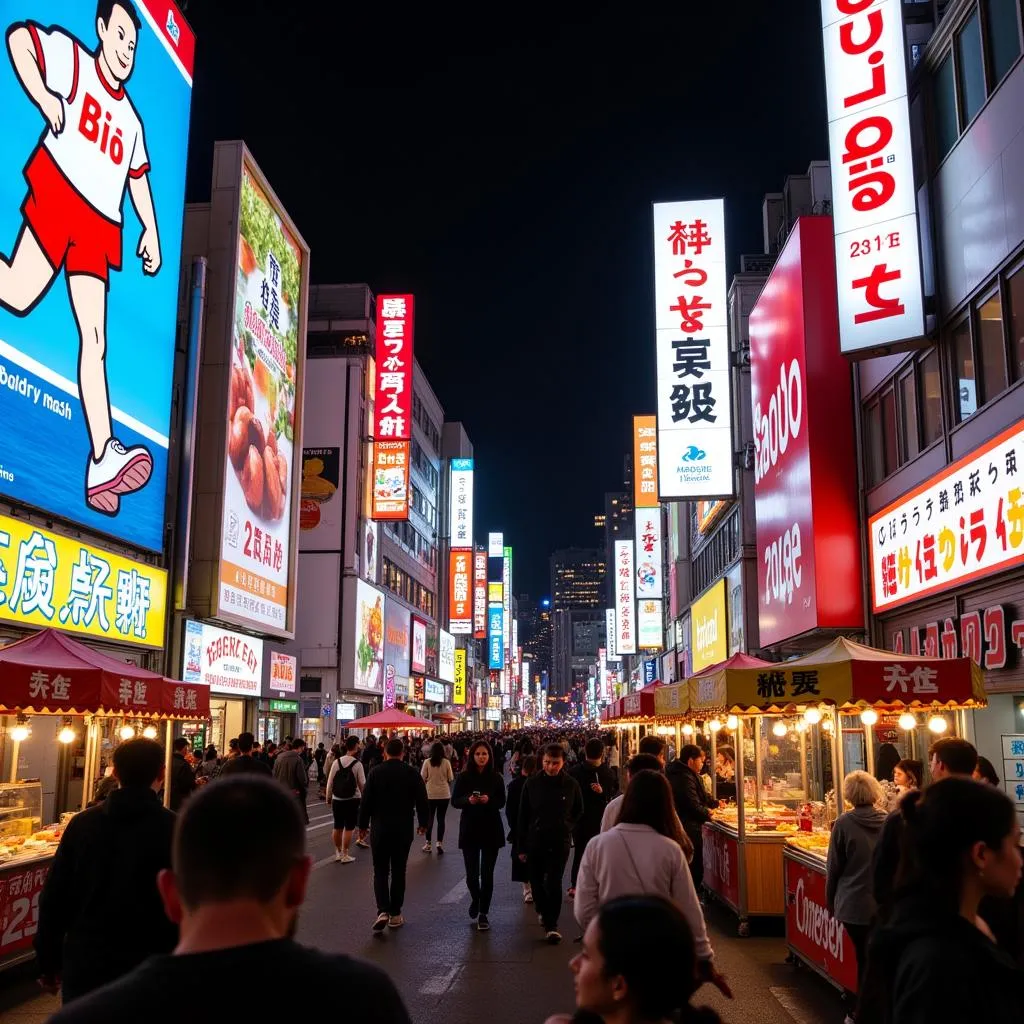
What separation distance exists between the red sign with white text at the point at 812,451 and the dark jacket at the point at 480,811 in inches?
401

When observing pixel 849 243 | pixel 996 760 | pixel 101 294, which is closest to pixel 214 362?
pixel 101 294

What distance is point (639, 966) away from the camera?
240cm

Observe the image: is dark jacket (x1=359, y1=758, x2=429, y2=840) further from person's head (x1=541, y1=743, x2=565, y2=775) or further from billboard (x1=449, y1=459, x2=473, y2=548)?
billboard (x1=449, y1=459, x2=473, y2=548)

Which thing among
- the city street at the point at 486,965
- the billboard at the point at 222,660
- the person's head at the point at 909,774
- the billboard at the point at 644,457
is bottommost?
the city street at the point at 486,965

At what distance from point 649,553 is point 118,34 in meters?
43.2

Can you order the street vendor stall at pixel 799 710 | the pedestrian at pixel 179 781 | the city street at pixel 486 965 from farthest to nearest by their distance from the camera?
the pedestrian at pixel 179 781, the street vendor stall at pixel 799 710, the city street at pixel 486 965

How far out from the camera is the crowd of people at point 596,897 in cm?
202

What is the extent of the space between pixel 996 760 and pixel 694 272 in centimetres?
1466

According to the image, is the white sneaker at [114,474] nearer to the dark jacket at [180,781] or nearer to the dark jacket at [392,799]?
the dark jacket at [180,781]

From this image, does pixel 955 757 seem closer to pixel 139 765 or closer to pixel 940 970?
pixel 940 970

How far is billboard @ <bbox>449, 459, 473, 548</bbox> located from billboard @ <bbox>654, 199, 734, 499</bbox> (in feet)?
184

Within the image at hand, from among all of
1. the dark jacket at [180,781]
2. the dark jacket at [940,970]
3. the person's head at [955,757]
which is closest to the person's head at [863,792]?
the person's head at [955,757]

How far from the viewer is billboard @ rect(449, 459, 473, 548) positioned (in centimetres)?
8206

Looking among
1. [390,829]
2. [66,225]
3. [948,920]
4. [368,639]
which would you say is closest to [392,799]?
[390,829]
